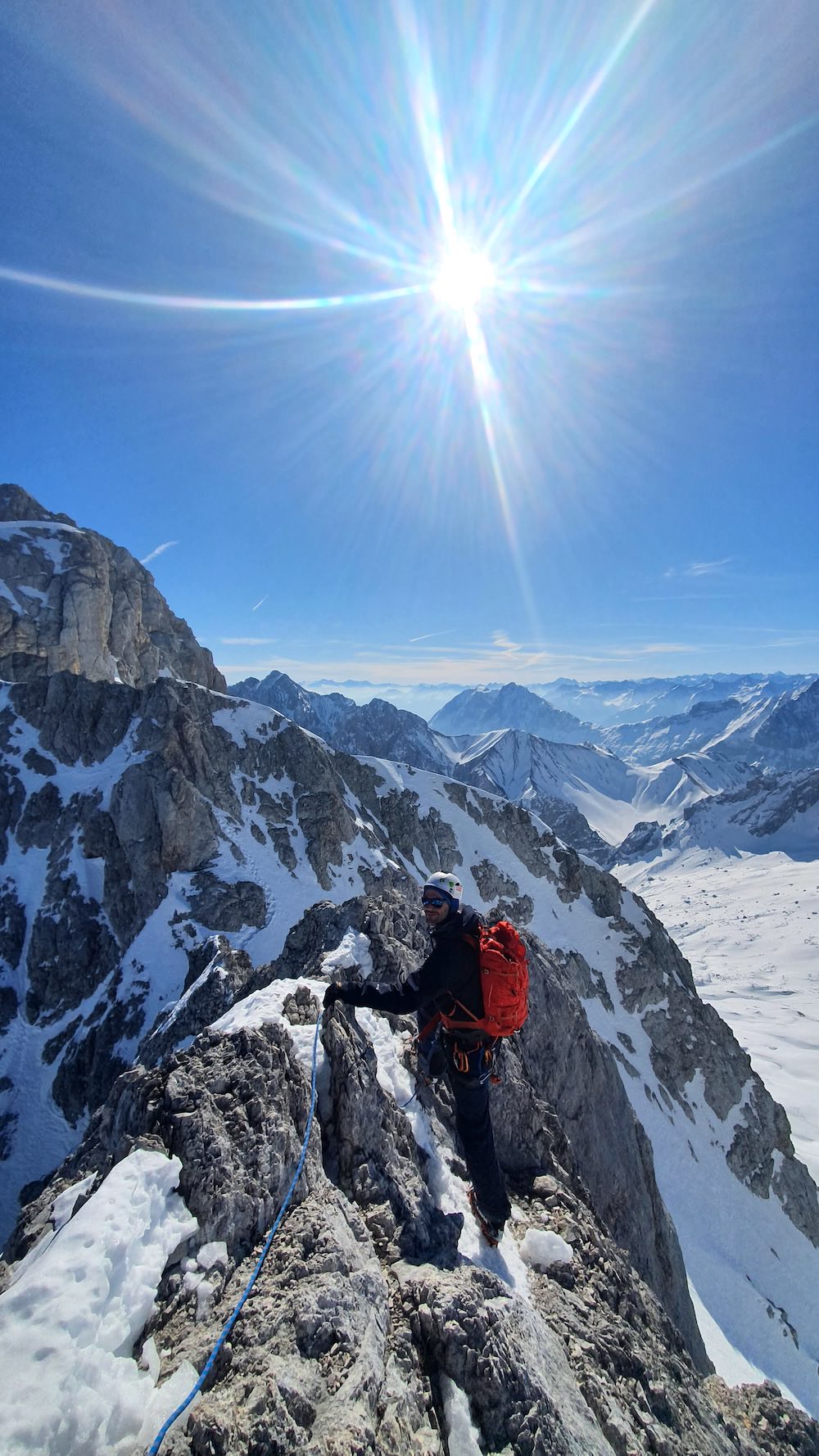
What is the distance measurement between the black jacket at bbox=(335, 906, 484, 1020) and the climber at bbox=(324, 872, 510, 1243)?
1 cm

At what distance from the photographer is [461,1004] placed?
28.4 feet

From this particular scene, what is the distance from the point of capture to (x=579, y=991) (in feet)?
177

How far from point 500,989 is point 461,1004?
0.72m

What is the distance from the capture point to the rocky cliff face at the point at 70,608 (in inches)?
2985

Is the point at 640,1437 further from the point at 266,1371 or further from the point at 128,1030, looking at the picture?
the point at 128,1030

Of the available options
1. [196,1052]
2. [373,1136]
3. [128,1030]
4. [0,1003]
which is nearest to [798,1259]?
[128,1030]

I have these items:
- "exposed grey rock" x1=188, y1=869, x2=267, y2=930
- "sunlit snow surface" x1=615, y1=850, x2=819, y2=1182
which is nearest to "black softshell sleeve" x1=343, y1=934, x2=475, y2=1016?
"exposed grey rock" x1=188, y1=869, x2=267, y2=930

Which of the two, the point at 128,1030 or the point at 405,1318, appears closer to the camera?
the point at 405,1318

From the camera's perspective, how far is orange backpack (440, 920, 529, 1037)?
27.5 feet

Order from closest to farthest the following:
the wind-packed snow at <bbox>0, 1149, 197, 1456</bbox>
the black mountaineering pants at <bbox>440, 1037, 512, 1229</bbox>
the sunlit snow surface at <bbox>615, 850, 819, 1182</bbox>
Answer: the wind-packed snow at <bbox>0, 1149, 197, 1456</bbox> < the black mountaineering pants at <bbox>440, 1037, 512, 1229</bbox> < the sunlit snow surface at <bbox>615, 850, 819, 1182</bbox>

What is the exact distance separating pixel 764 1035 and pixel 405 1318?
468 ft

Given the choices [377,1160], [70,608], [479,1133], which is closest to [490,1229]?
[479,1133]

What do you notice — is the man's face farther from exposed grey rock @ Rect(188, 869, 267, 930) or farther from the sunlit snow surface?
the sunlit snow surface

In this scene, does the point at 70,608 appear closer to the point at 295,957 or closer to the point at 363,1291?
the point at 295,957
